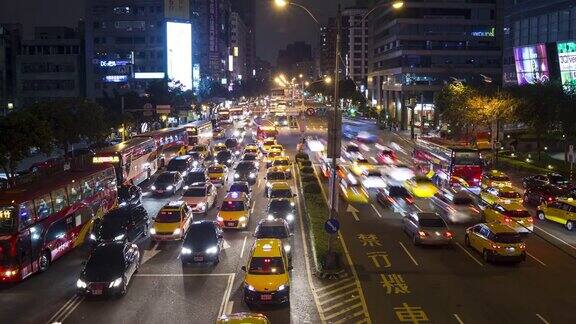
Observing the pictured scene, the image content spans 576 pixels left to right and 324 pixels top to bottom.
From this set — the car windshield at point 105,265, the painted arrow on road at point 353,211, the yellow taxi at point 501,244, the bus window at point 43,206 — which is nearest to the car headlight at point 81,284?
the car windshield at point 105,265

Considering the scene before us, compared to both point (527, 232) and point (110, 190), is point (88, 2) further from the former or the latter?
point (527, 232)

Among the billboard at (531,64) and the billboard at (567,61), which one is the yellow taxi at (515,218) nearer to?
the billboard at (567,61)

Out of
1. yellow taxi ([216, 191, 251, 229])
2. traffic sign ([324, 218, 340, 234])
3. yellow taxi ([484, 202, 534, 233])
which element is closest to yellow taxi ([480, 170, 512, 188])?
yellow taxi ([484, 202, 534, 233])

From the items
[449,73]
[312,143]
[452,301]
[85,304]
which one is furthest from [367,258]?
[449,73]

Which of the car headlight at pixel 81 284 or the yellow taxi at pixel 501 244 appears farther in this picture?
the yellow taxi at pixel 501 244

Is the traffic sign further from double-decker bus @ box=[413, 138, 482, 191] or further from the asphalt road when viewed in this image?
double-decker bus @ box=[413, 138, 482, 191]

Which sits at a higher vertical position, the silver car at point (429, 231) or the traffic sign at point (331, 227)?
the traffic sign at point (331, 227)

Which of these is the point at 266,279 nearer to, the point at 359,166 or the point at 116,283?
the point at 116,283

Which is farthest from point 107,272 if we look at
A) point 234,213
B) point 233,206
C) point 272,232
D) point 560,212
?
point 560,212
